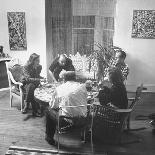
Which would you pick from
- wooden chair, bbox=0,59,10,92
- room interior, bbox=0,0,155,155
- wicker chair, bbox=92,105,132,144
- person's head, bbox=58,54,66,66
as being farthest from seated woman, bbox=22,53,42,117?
wicker chair, bbox=92,105,132,144

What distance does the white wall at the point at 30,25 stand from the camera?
6.47 metres

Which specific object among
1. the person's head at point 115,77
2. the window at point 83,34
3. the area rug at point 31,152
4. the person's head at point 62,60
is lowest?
the area rug at point 31,152

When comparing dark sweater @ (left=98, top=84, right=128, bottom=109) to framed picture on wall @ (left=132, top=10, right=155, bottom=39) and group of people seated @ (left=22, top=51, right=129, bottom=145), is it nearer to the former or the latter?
group of people seated @ (left=22, top=51, right=129, bottom=145)

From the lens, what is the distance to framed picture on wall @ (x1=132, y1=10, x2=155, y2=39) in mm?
6195

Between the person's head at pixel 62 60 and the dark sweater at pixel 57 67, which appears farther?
the dark sweater at pixel 57 67

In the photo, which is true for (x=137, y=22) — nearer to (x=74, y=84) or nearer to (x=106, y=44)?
(x=106, y=44)

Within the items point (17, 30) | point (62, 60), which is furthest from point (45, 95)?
point (17, 30)

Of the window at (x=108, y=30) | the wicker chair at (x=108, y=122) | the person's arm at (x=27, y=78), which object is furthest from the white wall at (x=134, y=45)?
the wicker chair at (x=108, y=122)

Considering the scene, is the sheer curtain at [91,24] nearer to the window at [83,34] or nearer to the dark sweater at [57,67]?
the window at [83,34]

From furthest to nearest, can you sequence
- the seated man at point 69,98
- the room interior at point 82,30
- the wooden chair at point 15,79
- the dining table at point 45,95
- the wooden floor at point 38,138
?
the room interior at point 82,30 → the wooden chair at point 15,79 → the dining table at point 45,95 → the wooden floor at point 38,138 → the seated man at point 69,98

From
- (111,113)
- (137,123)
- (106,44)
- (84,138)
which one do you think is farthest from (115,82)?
(106,44)

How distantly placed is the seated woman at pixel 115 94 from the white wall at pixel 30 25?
3201 millimetres

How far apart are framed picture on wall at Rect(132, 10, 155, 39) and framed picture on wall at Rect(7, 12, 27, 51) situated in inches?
106

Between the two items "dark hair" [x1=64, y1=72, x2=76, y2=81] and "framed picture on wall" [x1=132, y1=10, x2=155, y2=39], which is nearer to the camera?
"dark hair" [x1=64, y1=72, x2=76, y2=81]
